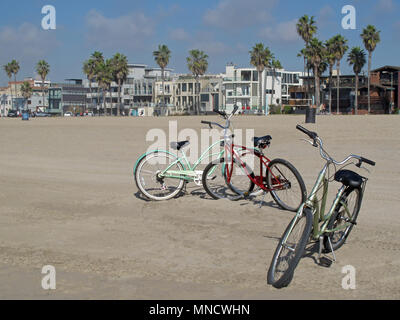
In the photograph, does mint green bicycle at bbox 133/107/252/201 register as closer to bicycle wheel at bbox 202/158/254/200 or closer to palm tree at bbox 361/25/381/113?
bicycle wheel at bbox 202/158/254/200

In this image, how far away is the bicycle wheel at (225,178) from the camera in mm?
7676

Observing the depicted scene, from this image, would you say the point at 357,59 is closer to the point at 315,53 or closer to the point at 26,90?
the point at 315,53

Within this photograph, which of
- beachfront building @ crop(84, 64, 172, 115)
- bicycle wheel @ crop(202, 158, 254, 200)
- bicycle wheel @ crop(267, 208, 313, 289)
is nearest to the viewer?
bicycle wheel @ crop(267, 208, 313, 289)

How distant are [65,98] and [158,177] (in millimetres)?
132580

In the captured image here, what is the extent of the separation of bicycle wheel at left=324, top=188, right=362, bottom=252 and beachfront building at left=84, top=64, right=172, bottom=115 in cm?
10617

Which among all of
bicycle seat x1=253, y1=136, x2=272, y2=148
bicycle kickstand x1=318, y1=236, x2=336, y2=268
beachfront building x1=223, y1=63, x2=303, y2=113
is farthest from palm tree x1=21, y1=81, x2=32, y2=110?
bicycle kickstand x1=318, y1=236, x2=336, y2=268

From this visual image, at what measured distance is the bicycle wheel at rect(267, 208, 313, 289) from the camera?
427 cm

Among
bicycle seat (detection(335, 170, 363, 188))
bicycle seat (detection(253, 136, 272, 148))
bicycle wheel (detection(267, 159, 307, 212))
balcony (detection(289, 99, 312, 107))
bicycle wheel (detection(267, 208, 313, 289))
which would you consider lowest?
bicycle wheel (detection(267, 208, 313, 289))

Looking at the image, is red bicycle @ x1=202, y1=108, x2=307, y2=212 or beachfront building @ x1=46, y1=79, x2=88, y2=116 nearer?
red bicycle @ x1=202, y1=108, x2=307, y2=212

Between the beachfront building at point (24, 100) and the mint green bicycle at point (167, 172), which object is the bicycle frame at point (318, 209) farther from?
the beachfront building at point (24, 100)

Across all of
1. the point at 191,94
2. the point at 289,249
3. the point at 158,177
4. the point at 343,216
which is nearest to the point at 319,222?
the point at 343,216

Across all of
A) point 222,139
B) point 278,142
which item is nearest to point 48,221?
point 222,139
